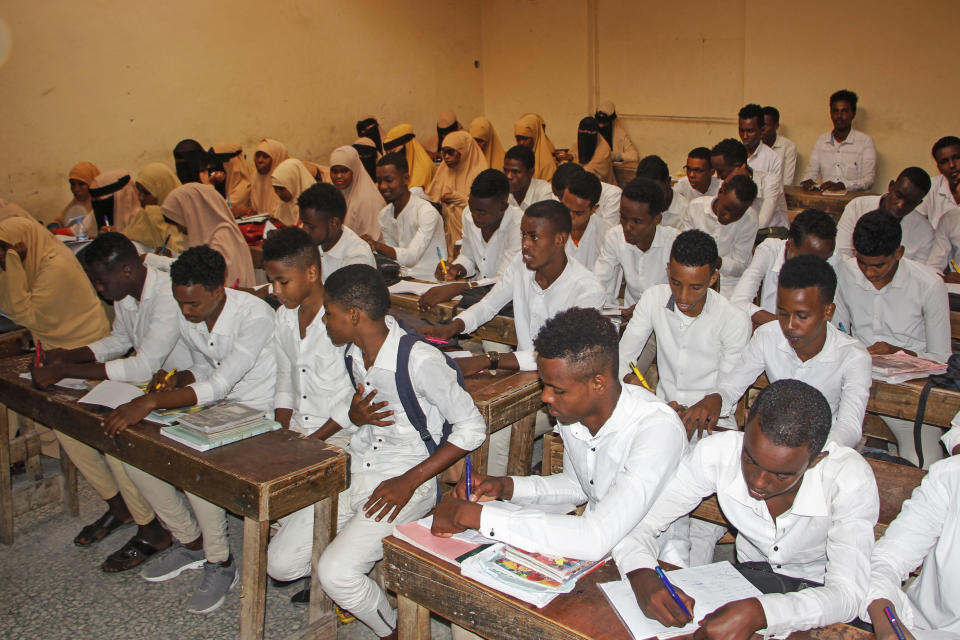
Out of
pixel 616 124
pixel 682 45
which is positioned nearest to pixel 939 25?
pixel 682 45

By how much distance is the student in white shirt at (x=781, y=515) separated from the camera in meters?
1.70

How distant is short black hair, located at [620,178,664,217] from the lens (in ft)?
13.9

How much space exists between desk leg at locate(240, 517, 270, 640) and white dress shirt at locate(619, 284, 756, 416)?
1.60 m

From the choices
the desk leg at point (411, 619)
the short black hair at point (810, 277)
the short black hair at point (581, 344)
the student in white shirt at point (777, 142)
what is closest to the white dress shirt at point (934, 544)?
the short black hair at point (581, 344)

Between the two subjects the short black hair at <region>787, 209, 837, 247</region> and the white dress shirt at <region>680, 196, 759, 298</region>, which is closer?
the short black hair at <region>787, 209, 837, 247</region>

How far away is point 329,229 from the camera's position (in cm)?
441

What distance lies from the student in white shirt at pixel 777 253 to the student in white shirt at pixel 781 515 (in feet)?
5.26

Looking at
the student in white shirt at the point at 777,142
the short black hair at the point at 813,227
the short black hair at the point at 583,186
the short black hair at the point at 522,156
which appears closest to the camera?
the short black hair at the point at 813,227

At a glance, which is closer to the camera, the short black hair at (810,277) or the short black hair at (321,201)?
the short black hair at (810,277)

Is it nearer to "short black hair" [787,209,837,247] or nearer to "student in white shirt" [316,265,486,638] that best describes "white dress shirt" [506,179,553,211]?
"short black hair" [787,209,837,247]

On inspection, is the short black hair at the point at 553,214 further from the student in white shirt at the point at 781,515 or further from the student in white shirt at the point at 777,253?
the student in white shirt at the point at 781,515

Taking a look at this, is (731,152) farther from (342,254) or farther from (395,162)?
(342,254)

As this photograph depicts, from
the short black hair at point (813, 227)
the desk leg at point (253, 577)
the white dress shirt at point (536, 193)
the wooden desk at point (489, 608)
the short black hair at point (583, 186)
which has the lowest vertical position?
the desk leg at point (253, 577)

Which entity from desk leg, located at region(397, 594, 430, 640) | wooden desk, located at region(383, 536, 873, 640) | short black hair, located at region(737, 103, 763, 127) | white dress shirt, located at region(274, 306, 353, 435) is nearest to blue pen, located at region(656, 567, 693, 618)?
wooden desk, located at region(383, 536, 873, 640)
